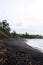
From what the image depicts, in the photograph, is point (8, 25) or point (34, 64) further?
point (8, 25)

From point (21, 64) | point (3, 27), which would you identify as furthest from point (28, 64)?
point (3, 27)

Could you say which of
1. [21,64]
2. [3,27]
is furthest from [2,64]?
[3,27]

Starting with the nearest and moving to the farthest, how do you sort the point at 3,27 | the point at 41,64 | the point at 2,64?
the point at 2,64 → the point at 41,64 → the point at 3,27

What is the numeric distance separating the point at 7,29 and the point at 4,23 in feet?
23.5

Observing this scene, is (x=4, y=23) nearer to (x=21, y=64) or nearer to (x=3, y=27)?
(x=3, y=27)

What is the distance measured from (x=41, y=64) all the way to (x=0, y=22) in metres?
148

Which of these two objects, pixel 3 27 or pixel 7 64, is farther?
pixel 3 27

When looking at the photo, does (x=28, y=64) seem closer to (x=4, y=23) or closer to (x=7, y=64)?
(x=7, y=64)

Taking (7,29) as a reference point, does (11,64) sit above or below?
above

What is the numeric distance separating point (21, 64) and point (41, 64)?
1.82 meters

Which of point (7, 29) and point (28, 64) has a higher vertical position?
point (28, 64)

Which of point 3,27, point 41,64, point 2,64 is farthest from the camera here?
point 3,27

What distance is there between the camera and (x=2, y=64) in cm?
1465

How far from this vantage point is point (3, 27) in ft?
509
